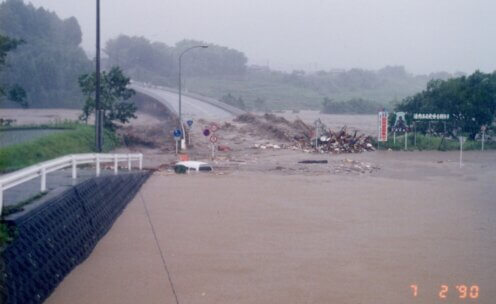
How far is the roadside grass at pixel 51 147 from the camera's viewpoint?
19.1 m

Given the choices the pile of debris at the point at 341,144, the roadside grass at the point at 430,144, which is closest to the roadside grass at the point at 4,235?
the pile of debris at the point at 341,144

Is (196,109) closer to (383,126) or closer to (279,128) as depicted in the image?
(279,128)

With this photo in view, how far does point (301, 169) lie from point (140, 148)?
46.1ft


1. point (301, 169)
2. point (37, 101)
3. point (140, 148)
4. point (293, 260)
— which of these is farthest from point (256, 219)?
point (37, 101)

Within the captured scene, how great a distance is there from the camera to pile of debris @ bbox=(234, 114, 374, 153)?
4222cm

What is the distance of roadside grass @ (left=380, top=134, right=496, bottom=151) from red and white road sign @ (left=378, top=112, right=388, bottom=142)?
1508mm

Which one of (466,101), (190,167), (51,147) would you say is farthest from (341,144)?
(51,147)

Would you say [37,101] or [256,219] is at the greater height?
[37,101]

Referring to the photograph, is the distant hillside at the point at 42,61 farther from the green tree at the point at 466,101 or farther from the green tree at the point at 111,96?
the green tree at the point at 466,101

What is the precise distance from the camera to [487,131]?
48.0 meters

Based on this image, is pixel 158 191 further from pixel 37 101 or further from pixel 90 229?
pixel 37 101

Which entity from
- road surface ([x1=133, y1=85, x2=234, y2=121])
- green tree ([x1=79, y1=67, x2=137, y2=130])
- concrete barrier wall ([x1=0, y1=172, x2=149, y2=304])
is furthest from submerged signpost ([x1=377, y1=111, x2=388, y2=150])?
concrete barrier wall ([x1=0, y1=172, x2=149, y2=304])

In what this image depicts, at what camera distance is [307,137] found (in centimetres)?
4719

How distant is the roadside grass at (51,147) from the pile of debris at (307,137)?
11.5 metres
